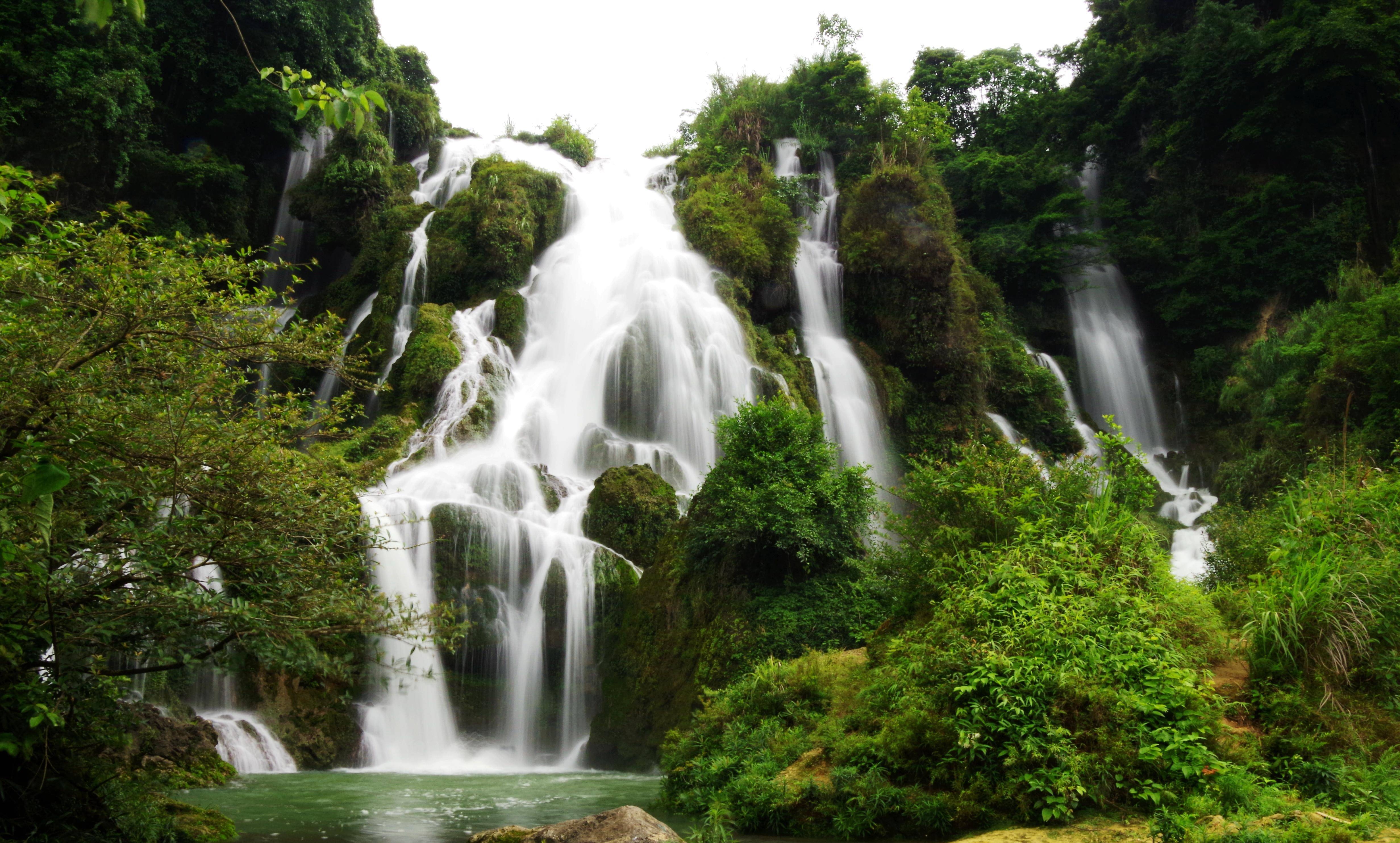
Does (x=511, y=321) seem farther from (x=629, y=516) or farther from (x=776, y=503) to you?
(x=776, y=503)

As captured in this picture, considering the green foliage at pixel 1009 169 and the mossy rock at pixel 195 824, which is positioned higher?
the green foliage at pixel 1009 169

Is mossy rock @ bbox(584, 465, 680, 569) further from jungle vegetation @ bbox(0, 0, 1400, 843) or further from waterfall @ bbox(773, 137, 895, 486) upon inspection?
waterfall @ bbox(773, 137, 895, 486)

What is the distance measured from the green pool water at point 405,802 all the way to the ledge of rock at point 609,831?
1.54 m

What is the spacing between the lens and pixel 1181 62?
90.2ft

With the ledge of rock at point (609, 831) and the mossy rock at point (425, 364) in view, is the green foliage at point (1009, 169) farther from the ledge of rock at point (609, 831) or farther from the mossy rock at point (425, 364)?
the ledge of rock at point (609, 831)

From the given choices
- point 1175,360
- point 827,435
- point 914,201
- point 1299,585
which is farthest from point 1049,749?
point 1175,360

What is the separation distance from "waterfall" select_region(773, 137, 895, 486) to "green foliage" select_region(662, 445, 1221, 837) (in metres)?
11.8

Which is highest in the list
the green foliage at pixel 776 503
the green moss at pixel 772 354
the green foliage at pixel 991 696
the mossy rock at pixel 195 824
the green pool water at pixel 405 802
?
the green moss at pixel 772 354

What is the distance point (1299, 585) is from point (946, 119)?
31.3m

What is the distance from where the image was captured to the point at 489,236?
23.9 meters

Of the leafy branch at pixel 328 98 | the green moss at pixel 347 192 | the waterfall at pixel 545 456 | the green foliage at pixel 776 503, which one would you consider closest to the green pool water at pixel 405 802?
the waterfall at pixel 545 456

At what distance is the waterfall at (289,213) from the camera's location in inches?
1185

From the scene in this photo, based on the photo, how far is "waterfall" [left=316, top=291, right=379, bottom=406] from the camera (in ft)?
77.8

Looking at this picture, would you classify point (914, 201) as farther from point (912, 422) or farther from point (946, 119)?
point (946, 119)
